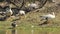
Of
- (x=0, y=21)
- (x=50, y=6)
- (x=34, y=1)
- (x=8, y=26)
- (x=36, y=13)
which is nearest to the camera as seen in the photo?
(x=8, y=26)

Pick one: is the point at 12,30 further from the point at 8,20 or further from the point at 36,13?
the point at 36,13

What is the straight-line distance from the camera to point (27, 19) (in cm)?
2912

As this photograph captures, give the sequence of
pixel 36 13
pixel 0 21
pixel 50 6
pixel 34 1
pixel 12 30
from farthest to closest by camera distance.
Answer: pixel 34 1, pixel 50 6, pixel 36 13, pixel 0 21, pixel 12 30

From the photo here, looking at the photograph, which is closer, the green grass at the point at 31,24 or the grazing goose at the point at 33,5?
the green grass at the point at 31,24

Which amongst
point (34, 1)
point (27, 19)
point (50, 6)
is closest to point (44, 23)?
point (27, 19)

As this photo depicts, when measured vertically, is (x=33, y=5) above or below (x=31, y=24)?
above

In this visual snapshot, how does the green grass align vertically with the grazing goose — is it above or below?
below

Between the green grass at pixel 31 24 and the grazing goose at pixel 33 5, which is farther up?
the grazing goose at pixel 33 5

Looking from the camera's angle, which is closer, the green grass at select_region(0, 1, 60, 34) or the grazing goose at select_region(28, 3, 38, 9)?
the green grass at select_region(0, 1, 60, 34)

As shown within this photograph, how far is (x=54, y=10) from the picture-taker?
32469 mm

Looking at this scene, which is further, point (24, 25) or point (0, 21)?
point (0, 21)

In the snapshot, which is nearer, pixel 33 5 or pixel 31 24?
pixel 31 24

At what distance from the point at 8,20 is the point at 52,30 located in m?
6.11

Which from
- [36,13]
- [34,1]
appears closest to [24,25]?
[36,13]
